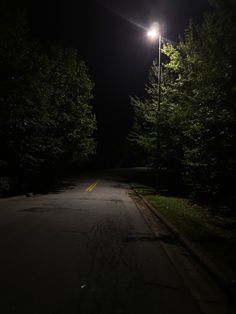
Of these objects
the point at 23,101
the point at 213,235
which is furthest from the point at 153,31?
the point at 213,235

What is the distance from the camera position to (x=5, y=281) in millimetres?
5352

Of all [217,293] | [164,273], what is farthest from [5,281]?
[217,293]

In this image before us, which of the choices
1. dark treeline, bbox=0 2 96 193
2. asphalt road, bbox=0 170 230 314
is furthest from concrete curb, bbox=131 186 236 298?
dark treeline, bbox=0 2 96 193

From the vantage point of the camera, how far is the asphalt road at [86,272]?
4633mm

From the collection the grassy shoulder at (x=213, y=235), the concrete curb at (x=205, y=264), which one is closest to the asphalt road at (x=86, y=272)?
the concrete curb at (x=205, y=264)

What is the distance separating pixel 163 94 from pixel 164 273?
60.5 ft

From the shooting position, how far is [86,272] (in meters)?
5.98

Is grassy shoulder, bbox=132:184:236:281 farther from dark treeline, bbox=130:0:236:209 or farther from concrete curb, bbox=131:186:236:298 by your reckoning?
dark treeline, bbox=130:0:236:209

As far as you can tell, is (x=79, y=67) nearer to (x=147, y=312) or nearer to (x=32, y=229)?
(x=32, y=229)

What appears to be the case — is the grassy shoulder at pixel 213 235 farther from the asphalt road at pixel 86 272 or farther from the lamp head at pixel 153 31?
the lamp head at pixel 153 31

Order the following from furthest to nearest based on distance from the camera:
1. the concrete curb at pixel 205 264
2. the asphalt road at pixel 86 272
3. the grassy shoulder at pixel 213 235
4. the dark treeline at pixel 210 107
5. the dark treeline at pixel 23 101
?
the dark treeline at pixel 23 101
the dark treeline at pixel 210 107
the grassy shoulder at pixel 213 235
the concrete curb at pixel 205 264
the asphalt road at pixel 86 272

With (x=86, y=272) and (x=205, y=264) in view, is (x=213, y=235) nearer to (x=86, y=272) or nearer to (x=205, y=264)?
(x=205, y=264)


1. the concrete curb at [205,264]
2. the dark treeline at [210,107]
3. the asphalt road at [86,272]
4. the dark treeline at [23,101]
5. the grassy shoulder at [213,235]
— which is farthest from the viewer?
the dark treeline at [23,101]

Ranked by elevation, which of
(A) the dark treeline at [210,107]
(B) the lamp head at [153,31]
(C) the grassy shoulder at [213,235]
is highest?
(B) the lamp head at [153,31]
